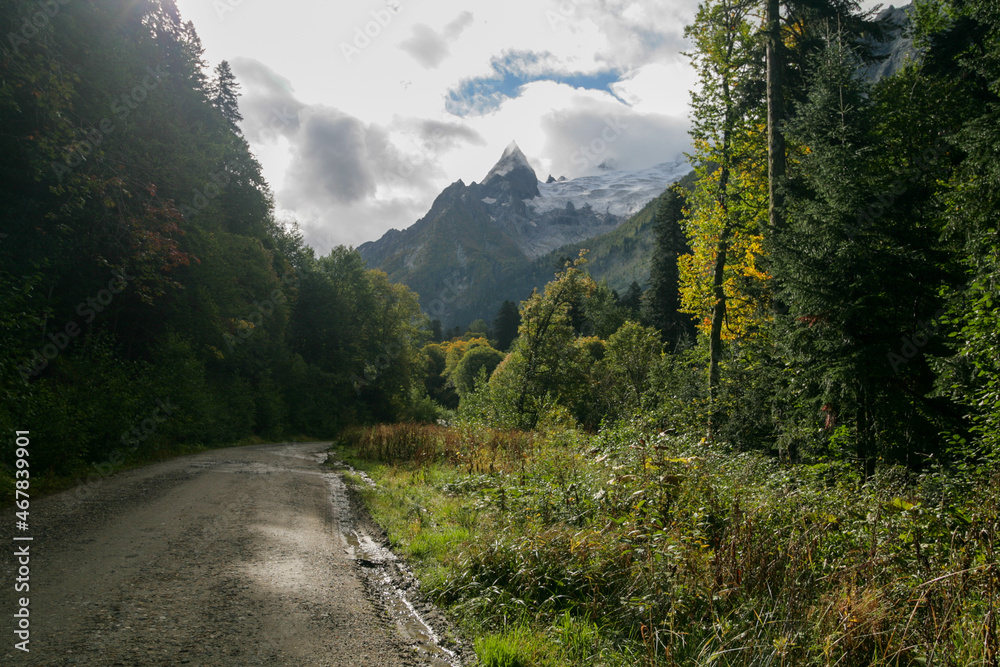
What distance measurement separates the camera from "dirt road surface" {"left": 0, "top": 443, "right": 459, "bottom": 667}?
11.8 ft

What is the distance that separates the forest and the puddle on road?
1.09 ft

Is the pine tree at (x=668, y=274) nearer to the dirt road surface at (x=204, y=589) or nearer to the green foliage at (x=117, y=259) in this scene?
the green foliage at (x=117, y=259)

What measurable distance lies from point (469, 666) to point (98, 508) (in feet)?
22.3

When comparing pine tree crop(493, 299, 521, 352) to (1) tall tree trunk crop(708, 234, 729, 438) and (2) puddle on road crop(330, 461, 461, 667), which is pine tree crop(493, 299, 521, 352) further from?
(2) puddle on road crop(330, 461, 461, 667)

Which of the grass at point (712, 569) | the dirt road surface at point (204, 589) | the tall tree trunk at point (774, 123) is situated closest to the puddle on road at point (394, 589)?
the dirt road surface at point (204, 589)

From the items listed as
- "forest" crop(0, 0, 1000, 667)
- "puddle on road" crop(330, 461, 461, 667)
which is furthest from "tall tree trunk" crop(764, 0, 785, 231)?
"puddle on road" crop(330, 461, 461, 667)

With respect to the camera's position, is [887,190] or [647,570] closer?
[647,570]

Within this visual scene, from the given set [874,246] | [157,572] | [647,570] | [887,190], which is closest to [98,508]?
[157,572]

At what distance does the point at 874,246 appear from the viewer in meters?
9.83

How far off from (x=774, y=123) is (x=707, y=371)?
8996 millimetres

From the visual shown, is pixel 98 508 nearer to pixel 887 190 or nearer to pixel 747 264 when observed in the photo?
pixel 887 190

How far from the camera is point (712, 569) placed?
4.25 meters

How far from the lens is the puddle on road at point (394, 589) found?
4.16 meters

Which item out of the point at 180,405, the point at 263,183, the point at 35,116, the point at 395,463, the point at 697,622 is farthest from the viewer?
the point at 263,183
